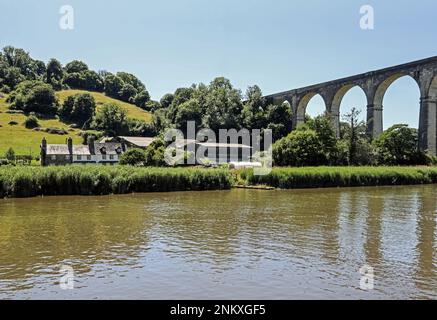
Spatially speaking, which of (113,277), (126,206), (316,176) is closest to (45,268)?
(113,277)

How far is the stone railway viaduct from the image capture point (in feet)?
154

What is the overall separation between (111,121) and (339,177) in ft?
211

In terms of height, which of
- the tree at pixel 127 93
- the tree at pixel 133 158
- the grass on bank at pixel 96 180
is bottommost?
the grass on bank at pixel 96 180

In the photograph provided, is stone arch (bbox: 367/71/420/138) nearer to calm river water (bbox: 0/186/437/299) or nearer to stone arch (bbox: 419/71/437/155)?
stone arch (bbox: 419/71/437/155)

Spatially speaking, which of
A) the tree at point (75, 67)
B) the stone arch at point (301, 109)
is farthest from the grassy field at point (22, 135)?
the stone arch at point (301, 109)

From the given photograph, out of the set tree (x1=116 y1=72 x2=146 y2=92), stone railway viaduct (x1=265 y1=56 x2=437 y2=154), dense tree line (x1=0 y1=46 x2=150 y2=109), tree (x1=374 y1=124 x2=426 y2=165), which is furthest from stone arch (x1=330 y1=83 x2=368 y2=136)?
tree (x1=116 y1=72 x2=146 y2=92)

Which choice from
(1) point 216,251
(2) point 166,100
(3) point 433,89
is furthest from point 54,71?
(1) point 216,251

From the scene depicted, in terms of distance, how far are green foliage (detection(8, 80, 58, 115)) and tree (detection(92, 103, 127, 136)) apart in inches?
537

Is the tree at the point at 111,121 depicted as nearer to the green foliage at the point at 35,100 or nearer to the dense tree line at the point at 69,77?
the green foliage at the point at 35,100

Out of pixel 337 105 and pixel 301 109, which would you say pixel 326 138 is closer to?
pixel 337 105

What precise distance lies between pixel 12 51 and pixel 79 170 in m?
133

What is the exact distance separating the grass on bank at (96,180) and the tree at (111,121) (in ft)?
199

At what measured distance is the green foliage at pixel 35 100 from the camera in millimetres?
99938
